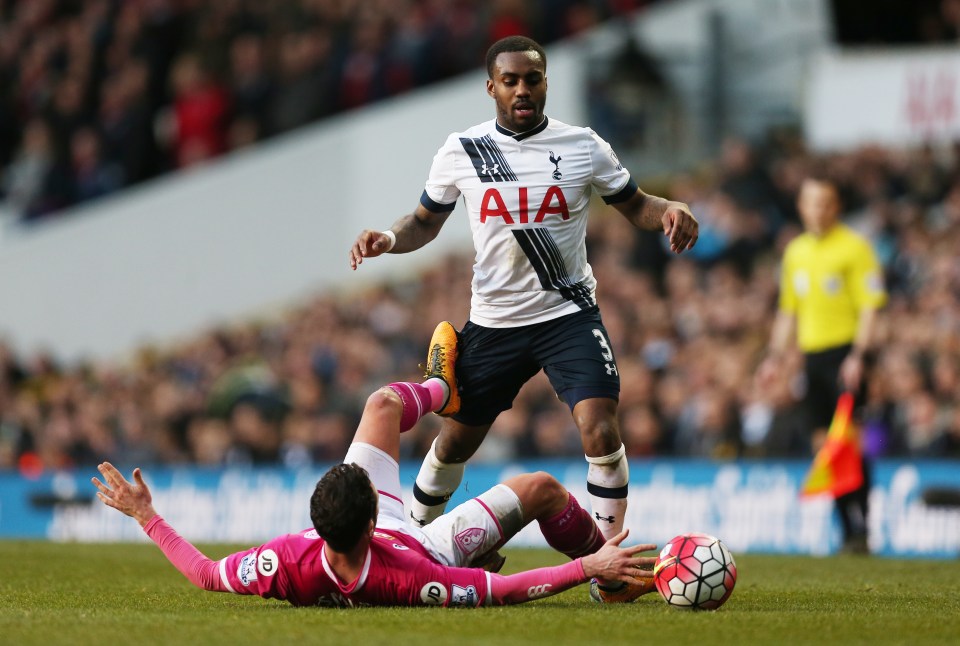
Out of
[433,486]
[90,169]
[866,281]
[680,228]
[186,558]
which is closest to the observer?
[186,558]

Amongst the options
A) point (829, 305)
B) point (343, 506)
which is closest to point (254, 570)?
point (343, 506)

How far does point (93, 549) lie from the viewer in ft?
38.3

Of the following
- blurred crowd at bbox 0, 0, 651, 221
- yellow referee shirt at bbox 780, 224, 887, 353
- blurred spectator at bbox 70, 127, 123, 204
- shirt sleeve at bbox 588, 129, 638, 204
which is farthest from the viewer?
blurred spectator at bbox 70, 127, 123, 204

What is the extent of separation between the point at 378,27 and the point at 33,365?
22.8 ft

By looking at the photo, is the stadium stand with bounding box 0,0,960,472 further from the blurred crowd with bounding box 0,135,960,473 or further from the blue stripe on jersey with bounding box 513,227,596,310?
the blue stripe on jersey with bounding box 513,227,596,310

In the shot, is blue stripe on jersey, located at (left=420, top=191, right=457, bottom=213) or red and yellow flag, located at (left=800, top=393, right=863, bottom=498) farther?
red and yellow flag, located at (left=800, top=393, right=863, bottom=498)

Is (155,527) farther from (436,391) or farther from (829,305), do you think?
(829,305)

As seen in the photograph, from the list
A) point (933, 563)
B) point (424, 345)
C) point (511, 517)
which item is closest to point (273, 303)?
point (424, 345)

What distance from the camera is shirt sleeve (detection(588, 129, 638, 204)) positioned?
25.2ft

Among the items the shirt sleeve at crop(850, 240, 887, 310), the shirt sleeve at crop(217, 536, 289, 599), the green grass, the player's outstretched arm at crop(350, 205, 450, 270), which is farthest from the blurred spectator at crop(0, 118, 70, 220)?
the shirt sleeve at crop(217, 536, 289, 599)

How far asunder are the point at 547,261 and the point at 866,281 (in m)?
4.21

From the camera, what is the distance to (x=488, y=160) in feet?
25.2

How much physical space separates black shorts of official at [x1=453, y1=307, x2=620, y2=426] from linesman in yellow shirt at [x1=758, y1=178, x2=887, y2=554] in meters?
3.86

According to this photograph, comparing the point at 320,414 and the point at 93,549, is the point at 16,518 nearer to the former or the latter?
the point at 320,414
